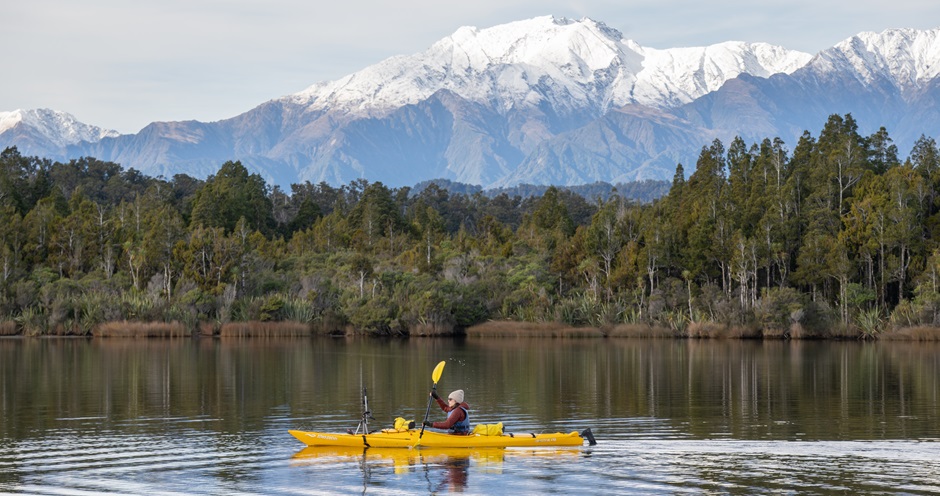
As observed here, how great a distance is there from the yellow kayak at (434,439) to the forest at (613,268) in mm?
55517

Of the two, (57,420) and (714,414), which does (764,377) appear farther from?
(57,420)

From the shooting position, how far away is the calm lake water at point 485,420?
25531 millimetres

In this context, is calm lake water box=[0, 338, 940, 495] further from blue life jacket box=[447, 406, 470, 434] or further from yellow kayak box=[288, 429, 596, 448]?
blue life jacket box=[447, 406, 470, 434]

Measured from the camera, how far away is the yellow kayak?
97.5 ft

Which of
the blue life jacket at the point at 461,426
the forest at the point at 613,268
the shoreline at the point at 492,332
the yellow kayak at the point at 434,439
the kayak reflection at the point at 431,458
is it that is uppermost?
the forest at the point at 613,268

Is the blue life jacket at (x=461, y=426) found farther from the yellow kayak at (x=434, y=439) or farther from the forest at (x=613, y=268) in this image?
the forest at (x=613, y=268)

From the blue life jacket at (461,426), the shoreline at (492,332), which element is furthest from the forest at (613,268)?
the blue life jacket at (461,426)

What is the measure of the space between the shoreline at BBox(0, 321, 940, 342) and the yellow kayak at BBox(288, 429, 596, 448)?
55251mm

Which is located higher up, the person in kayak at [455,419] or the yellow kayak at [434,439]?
the person in kayak at [455,419]

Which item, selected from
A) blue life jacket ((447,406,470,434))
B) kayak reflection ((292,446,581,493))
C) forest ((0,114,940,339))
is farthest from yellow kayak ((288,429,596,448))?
forest ((0,114,940,339))

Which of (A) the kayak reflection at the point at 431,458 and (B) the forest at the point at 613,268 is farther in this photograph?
(B) the forest at the point at 613,268

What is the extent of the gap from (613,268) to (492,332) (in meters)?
12.3

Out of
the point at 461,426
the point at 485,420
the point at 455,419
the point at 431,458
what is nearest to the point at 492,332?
the point at 485,420

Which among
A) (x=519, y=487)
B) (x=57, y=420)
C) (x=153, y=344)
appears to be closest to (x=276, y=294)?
(x=153, y=344)
